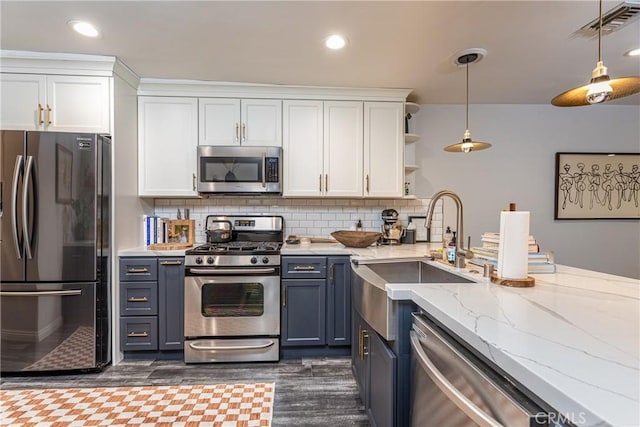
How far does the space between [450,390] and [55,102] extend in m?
3.11

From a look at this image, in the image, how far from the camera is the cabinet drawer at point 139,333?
97.8 inches

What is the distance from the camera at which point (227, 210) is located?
3168mm

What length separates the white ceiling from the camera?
5.90ft

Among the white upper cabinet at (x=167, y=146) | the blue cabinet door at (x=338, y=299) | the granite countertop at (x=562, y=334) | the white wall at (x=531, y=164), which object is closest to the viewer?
the granite countertop at (x=562, y=334)

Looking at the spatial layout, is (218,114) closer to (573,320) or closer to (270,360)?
(270,360)

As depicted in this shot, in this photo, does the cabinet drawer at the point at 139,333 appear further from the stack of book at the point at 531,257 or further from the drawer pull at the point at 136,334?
the stack of book at the point at 531,257

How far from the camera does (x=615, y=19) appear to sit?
186 centimetres

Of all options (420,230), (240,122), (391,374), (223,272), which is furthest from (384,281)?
(240,122)

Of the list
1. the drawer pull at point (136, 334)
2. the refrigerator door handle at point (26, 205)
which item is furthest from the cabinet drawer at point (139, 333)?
the refrigerator door handle at point (26, 205)

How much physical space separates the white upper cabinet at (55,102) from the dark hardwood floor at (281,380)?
1831mm

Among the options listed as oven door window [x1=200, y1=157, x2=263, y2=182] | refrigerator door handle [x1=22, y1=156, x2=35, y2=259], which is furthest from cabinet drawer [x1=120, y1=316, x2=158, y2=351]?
oven door window [x1=200, y1=157, x2=263, y2=182]

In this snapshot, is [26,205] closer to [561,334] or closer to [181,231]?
[181,231]

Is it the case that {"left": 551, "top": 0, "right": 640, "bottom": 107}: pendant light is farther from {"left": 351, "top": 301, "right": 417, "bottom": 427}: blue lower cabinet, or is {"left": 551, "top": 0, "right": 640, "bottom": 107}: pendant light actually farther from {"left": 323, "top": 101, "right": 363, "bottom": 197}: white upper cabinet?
{"left": 323, "top": 101, "right": 363, "bottom": 197}: white upper cabinet

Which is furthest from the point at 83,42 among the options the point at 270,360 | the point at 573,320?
the point at 573,320
